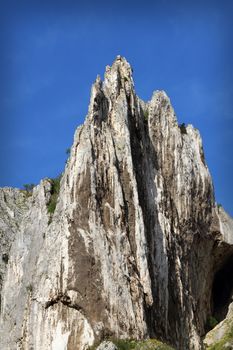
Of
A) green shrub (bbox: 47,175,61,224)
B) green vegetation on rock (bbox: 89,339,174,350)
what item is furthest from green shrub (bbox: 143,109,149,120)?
green vegetation on rock (bbox: 89,339,174,350)

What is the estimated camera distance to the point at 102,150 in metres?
52.4

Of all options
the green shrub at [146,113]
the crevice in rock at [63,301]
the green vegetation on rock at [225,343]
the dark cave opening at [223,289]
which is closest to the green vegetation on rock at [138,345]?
the crevice in rock at [63,301]

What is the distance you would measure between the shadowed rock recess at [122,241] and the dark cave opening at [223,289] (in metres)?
0.14

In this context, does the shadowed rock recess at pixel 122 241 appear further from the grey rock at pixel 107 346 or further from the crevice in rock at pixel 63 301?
the grey rock at pixel 107 346

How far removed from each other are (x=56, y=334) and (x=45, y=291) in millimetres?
2530

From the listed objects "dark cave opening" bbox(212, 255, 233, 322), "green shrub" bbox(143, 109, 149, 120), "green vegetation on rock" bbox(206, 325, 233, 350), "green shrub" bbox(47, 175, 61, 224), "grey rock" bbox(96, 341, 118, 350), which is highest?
"green shrub" bbox(143, 109, 149, 120)

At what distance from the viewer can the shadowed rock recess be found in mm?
47938

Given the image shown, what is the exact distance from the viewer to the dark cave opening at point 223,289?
216 ft

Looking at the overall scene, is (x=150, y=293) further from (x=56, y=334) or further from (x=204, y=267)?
(x=204, y=267)

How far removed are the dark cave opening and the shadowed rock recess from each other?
0.45 feet

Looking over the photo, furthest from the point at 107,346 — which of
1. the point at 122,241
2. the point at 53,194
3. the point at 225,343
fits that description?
the point at 53,194

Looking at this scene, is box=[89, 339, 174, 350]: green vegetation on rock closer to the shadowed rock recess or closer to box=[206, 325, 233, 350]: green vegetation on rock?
the shadowed rock recess

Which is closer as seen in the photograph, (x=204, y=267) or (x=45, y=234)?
(x=45, y=234)

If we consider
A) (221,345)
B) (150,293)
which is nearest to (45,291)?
(150,293)
